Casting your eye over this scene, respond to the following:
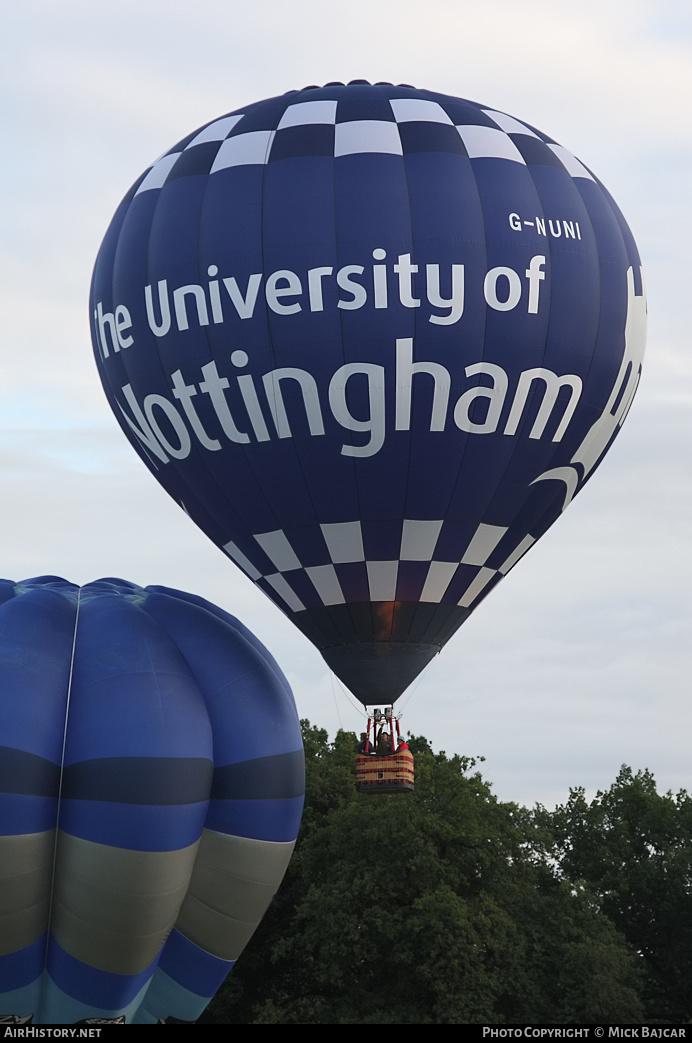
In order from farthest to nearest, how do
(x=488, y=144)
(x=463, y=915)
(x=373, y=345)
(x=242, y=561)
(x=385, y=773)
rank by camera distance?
1. (x=463, y=915)
2. (x=242, y=561)
3. (x=488, y=144)
4. (x=385, y=773)
5. (x=373, y=345)

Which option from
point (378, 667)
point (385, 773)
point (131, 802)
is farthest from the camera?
point (378, 667)

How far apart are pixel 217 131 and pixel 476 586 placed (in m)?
4.95

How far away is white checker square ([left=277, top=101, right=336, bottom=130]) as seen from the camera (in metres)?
14.5

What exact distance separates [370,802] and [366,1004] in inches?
121

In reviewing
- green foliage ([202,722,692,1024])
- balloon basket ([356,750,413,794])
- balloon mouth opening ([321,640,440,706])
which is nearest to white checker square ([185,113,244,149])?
balloon mouth opening ([321,640,440,706])

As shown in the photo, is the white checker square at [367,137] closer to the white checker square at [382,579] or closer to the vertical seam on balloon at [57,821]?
the white checker square at [382,579]

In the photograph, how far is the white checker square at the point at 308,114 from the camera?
14.5 metres

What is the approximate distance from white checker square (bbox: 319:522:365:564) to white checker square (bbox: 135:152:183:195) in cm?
368

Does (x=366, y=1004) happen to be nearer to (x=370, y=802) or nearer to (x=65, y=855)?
(x=370, y=802)

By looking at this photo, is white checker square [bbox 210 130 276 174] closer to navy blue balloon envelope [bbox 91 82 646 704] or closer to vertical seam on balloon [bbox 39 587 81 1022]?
navy blue balloon envelope [bbox 91 82 646 704]

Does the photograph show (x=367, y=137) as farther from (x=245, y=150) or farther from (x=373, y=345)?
(x=373, y=345)

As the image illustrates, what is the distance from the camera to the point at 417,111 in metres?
14.6

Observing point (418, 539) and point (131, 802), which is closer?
point (131, 802)

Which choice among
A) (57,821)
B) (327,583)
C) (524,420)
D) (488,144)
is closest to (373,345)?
(524,420)
